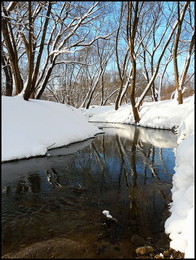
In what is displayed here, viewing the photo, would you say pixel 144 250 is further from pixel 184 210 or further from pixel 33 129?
pixel 33 129

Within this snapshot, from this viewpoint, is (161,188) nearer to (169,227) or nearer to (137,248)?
(169,227)

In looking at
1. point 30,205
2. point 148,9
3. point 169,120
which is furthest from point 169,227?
point 148,9

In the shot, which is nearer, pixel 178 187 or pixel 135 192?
pixel 178 187

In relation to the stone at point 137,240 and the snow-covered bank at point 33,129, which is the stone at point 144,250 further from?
the snow-covered bank at point 33,129

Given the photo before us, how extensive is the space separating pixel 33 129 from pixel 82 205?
4437 millimetres

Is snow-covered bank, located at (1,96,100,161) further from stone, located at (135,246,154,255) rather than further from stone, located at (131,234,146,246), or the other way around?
stone, located at (135,246,154,255)

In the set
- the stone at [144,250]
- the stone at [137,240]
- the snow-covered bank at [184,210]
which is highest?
the snow-covered bank at [184,210]

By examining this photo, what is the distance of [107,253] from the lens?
2.32m

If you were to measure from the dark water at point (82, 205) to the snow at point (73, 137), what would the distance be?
12.6 inches

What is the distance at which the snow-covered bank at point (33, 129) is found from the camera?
6020 mm

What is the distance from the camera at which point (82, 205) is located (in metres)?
3.48

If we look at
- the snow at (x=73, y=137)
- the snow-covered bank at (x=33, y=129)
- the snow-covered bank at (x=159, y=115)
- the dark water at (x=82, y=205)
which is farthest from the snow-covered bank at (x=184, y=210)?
the snow-covered bank at (x=159, y=115)

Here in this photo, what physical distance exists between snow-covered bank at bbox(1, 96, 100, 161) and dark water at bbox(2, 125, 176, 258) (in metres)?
0.52

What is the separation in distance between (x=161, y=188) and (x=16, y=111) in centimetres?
596
